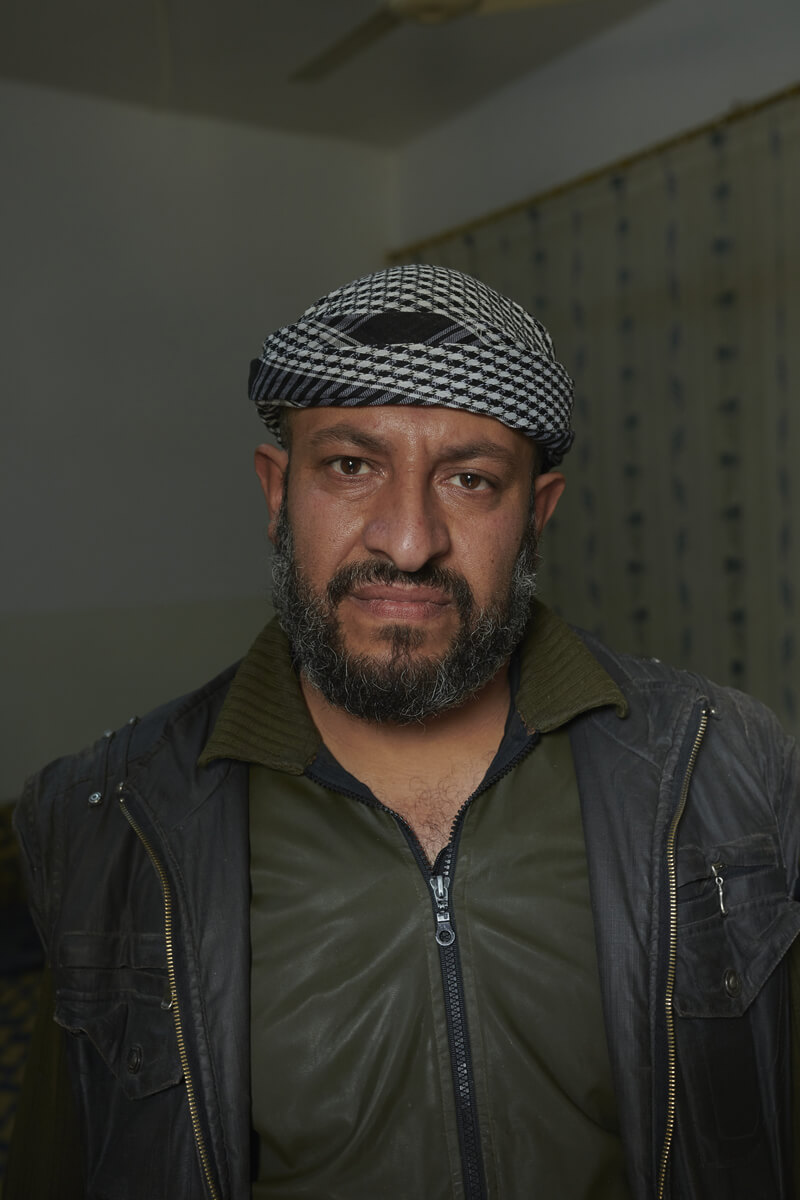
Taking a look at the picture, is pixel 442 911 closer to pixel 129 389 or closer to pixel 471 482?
pixel 471 482

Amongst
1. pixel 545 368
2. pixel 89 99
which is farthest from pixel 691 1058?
pixel 89 99

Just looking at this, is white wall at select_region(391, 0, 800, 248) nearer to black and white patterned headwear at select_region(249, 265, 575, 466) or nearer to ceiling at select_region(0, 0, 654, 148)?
ceiling at select_region(0, 0, 654, 148)

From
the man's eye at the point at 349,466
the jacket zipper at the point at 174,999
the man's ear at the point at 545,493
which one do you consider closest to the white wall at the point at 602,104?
the man's ear at the point at 545,493

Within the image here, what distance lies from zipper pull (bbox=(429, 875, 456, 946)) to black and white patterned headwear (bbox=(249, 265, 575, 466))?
50 centimetres

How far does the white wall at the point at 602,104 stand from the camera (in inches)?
111

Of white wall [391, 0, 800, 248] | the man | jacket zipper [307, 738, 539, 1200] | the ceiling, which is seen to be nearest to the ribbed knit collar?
the man

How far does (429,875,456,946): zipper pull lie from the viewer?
3.44ft

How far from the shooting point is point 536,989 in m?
1.05

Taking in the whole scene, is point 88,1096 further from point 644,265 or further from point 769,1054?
point 644,265

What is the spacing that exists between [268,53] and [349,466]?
8.85 ft

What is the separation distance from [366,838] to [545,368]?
56cm

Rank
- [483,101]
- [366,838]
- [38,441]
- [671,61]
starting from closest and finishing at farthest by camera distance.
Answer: [366,838], [671,61], [38,441], [483,101]

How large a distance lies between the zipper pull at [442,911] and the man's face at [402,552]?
186 mm

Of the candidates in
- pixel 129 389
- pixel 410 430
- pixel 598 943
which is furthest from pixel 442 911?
pixel 129 389
